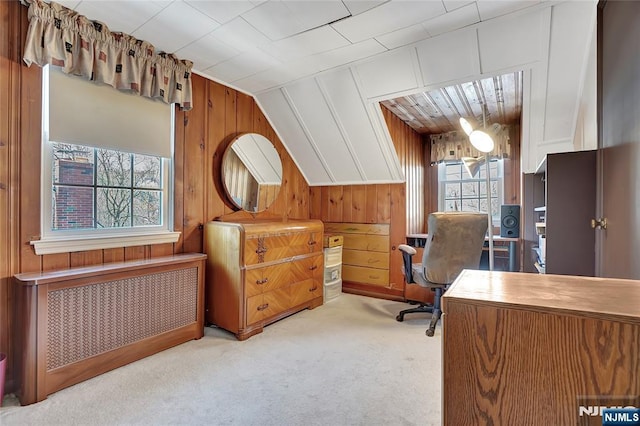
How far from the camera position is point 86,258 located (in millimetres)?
2113

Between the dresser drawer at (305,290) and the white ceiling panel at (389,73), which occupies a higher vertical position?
the white ceiling panel at (389,73)

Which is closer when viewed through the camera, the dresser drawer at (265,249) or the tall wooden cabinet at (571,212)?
the tall wooden cabinet at (571,212)

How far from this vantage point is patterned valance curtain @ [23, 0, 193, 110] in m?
1.83

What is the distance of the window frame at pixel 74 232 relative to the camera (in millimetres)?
1934

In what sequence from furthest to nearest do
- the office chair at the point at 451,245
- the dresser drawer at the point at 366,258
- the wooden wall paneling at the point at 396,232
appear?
the dresser drawer at the point at 366,258 → the wooden wall paneling at the point at 396,232 → the office chair at the point at 451,245

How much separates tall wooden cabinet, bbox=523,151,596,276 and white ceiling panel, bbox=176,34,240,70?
7.66ft

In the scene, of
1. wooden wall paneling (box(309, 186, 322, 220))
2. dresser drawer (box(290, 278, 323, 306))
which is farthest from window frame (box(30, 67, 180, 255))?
wooden wall paneling (box(309, 186, 322, 220))

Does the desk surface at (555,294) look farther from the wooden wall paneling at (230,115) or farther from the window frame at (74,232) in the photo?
the wooden wall paneling at (230,115)

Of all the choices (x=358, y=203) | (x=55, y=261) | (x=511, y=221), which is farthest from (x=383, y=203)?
(x=55, y=261)

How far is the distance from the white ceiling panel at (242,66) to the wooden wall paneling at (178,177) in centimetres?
51

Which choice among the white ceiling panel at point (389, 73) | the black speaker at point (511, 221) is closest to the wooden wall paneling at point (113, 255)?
the white ceiling panel at point (389, 73)

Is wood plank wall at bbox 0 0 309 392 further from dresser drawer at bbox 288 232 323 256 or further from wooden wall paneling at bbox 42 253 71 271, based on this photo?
dresser drawer at bbox 288 232 323 256

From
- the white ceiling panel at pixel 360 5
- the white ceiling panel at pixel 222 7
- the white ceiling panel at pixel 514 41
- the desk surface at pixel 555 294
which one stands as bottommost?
the desk surface at pixel 555 294

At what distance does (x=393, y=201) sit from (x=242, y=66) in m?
2.16
